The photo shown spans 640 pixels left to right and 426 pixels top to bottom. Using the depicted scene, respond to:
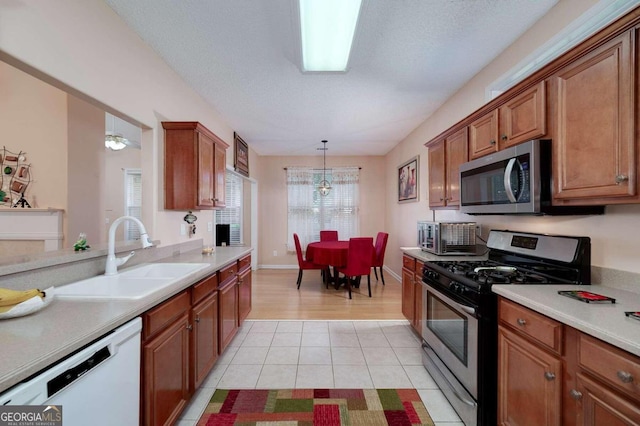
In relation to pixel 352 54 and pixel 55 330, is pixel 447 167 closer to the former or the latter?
pixel 352 54

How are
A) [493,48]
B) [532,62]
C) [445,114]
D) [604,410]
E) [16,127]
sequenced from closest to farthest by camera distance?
[604,410]
[532,62]
[493,48]
[16,127]
[445,114]

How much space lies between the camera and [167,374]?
1.44 metres

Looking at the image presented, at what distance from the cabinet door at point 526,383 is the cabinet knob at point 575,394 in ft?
0.15

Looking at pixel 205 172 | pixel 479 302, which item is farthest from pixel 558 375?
pixel 205 172

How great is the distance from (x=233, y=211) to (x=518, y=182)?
216 inches

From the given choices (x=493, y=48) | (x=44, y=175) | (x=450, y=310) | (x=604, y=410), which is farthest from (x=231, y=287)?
(x=493, y=48)

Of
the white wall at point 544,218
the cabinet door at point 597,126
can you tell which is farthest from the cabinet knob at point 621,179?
the white wall at point 544,218

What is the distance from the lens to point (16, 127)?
2.66 meters

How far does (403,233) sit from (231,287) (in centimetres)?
351

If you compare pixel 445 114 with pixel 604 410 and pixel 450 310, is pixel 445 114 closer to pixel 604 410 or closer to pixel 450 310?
pixel 450 310

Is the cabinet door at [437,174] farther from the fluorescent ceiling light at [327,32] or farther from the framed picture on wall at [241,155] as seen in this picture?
the framed picture on wall at [241,155]

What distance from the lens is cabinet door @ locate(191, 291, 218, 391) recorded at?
1.75 metres

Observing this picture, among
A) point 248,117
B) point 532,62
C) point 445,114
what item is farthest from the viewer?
point 248,117

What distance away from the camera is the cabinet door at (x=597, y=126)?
1.12 meters
